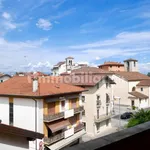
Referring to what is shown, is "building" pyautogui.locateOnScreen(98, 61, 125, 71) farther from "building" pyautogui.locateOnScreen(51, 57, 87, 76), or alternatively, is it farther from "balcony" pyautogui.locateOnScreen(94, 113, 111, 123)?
"balcony" pyautogui.locateOnScreen(94, 113, 111, 123)

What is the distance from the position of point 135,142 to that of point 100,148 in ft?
1.60

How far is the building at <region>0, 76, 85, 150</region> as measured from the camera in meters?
16.4

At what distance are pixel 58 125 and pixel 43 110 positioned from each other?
2210 mm

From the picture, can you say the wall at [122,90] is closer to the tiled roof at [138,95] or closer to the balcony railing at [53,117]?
the tiled roof at [138,95]

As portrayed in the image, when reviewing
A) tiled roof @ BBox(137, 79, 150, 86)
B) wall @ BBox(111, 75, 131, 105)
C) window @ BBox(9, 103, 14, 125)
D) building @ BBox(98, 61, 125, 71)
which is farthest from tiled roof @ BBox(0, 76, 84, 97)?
building @ BBox(98, 61, 125, 71)

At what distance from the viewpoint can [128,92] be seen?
3922cm

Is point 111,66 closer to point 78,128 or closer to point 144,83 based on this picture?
point 144,83

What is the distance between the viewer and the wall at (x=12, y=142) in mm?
9664

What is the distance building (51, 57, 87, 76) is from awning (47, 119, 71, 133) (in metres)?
39.2

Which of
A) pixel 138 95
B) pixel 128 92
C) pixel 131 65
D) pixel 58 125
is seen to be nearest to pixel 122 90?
pixel 128 92

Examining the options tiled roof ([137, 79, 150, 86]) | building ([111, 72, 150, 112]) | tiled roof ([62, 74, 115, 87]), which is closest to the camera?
tiled roof ([62, 74, 115, 87])

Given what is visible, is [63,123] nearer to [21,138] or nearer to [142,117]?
[142,117]

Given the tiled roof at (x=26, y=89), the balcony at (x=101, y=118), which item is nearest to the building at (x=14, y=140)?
the tiled roof at (x=26, y=89)

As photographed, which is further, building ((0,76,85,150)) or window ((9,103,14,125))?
window ((9,103,14,125))
